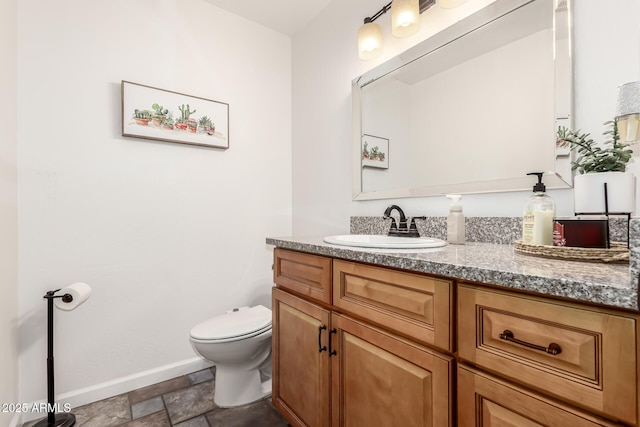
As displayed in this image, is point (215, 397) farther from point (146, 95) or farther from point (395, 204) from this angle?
point (146, 95)

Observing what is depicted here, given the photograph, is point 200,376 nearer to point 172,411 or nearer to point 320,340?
point 172,411

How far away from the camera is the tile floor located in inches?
59.7

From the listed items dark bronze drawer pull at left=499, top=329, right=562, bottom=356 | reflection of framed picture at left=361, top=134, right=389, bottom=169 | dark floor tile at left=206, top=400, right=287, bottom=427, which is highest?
reflection of framed picture at left=361, top=134, right=389, bottom=169

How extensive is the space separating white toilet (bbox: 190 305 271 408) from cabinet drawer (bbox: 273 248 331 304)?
0.37 metres

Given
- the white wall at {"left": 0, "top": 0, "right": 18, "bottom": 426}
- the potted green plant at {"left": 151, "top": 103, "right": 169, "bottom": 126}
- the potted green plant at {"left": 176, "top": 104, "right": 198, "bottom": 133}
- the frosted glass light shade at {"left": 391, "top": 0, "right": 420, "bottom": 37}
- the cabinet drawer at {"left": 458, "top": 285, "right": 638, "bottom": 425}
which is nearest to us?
the cabinet drawer at {"left": 458, "top": 285, "right": 638, "bottom": 425}

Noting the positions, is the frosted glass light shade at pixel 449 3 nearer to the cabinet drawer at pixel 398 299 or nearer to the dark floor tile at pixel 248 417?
the cabinet drawer at pixel 398 299

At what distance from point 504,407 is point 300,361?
83cm

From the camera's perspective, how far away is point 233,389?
166 cm

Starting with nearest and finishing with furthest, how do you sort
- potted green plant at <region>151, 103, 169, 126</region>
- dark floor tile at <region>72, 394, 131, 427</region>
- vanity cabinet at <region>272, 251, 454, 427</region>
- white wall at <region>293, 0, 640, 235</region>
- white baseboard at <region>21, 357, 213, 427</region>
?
vanity cabinet at <region>272, 251, 454, 427</region> → white wall at <region>293, 0, 640, 235</region> → dark floor tile at <region>72, 394, 131, 427</region> → white baseboard at <region>21, 357, 213, 427</region> → potted green plant at <region>151, 103, 169, 126</region>

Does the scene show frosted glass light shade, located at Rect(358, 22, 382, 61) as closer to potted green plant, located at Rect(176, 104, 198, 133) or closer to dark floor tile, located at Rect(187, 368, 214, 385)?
potted green plant, located at Rect(176, 104, 198, 133)

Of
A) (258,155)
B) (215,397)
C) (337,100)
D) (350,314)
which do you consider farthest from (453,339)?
(258,155)

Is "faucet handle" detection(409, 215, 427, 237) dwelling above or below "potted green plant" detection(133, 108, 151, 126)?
below

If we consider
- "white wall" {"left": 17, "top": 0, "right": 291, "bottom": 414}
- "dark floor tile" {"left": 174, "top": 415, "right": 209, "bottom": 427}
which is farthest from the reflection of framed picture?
"dark floor tile" {"left": 174, "top": 415, "right": 209, "bottom": 427}

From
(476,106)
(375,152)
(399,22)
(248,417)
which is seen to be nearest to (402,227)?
(375,152)
